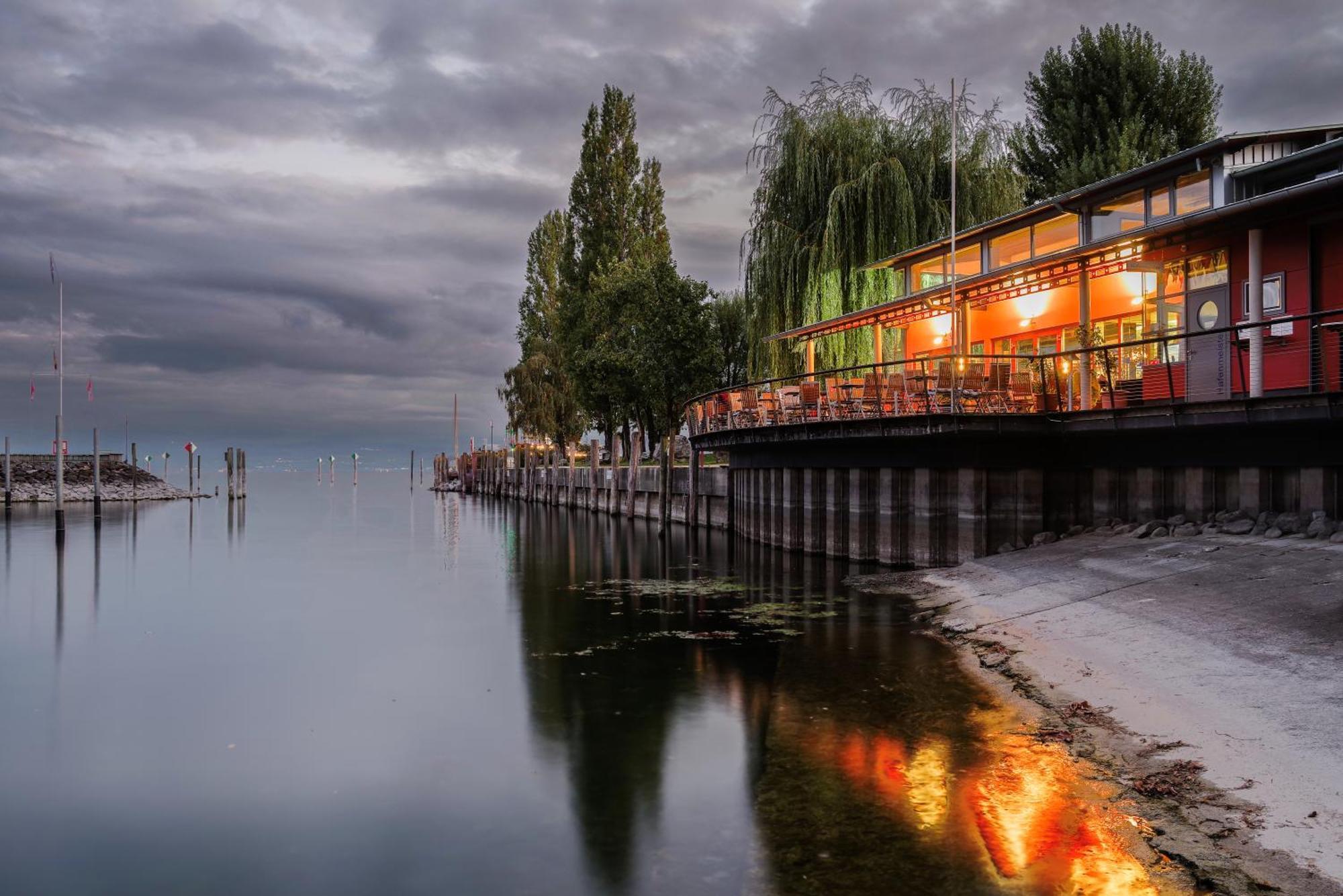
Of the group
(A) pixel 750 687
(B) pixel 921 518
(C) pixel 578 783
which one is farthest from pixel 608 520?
(C) pixel 578 783

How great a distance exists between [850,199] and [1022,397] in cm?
1279

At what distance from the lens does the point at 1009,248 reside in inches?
989

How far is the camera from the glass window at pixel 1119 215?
21453mm

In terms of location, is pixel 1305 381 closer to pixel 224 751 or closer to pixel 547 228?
pixel 224 751

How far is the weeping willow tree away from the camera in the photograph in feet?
96.5

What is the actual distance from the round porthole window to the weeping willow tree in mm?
11002

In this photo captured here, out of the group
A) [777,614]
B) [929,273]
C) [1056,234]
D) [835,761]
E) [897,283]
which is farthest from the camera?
[897,283]

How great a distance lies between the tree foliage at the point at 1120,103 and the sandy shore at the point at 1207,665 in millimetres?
29518

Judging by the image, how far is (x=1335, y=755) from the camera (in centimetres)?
645

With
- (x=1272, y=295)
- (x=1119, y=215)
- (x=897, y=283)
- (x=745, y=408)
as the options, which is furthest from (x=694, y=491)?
(x=1272, y=295)

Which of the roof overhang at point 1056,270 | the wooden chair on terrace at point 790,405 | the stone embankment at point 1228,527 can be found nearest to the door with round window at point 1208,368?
the stone embankment at point 1228,527

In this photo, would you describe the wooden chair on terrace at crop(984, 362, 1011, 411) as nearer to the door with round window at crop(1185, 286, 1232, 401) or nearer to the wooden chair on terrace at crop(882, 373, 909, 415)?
the wooden chair on terrace at crop(882, 373, 909, 415)

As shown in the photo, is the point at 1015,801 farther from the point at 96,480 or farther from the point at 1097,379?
the point at 96,480

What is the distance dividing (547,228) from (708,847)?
2437 inches
